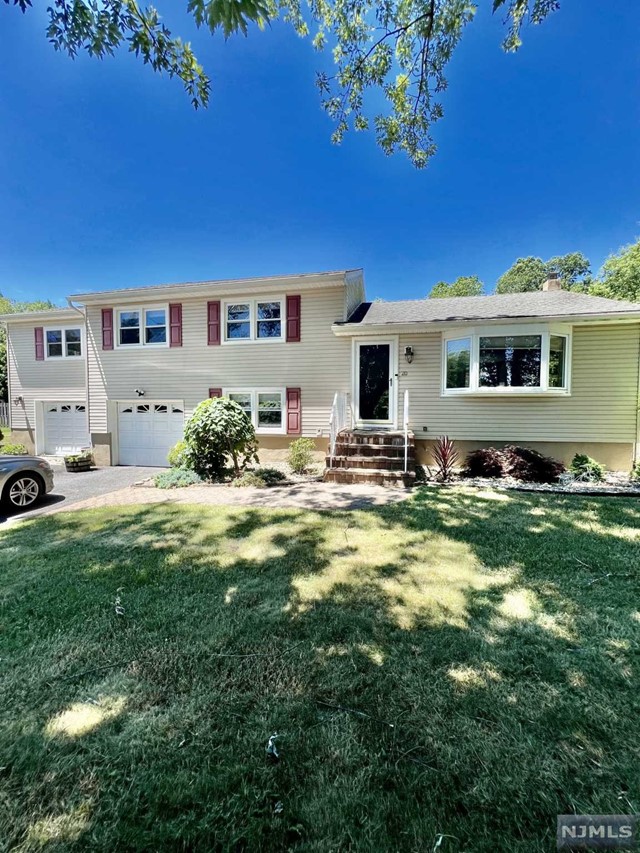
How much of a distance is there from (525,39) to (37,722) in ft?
30.5

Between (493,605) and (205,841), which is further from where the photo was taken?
(493,605)

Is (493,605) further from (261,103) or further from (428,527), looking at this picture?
(261,103)

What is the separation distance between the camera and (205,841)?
1267 mm

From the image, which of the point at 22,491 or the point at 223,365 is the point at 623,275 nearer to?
the point at 223,365

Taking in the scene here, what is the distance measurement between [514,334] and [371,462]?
4846 millimetres

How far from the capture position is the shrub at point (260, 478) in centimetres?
765

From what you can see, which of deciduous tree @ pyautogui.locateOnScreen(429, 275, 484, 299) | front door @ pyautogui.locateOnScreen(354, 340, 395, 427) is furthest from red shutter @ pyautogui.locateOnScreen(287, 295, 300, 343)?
deciduous tree @ pyautogui.locateOnScreen(429, 275, 484, 299)

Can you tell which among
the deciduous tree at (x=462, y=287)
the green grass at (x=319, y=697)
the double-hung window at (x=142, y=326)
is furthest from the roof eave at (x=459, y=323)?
the deciduous tree at (x=462, y=287)

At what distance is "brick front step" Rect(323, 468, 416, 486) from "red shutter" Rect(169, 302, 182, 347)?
274 inches

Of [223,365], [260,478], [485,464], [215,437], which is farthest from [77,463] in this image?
[485,464]

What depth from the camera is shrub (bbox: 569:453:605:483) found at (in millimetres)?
7617

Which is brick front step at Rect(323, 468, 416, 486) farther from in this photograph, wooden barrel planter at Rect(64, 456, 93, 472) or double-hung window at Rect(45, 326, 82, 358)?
double-hung window at Rect(45, 326, 82, 358)

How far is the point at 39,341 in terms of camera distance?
1286 centimetres

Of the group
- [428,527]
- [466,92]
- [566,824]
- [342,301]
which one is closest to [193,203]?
[342,301]
